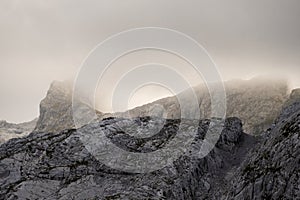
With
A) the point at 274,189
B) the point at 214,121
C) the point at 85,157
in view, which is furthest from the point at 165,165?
the point at 274,189

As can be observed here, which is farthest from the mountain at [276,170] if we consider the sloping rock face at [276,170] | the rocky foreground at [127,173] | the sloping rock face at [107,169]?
the sloping rock face at [107,169]

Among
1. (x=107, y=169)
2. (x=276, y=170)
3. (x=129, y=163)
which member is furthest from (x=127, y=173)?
(x=276, y=170)

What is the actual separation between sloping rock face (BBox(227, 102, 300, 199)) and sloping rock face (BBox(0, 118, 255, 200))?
14.5m

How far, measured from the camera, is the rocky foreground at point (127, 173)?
176 feet

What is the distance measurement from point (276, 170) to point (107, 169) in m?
34.5

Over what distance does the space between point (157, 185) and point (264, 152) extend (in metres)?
21.4

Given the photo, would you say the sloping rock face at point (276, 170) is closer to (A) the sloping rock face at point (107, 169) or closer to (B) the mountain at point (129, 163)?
(B) the mountain at point (129, 163)

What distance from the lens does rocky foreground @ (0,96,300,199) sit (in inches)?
Answer: 2114

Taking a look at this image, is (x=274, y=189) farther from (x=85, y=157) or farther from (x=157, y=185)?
(x=85, y=157)

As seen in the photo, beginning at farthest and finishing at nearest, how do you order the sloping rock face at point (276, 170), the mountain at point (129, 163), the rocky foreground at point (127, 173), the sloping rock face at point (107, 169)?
the sloping rock face at point (107, 169)
the mountain at point (129, 163)
the rocky foreground at point (127, 173)
the sloping rock face at point (276, 170)

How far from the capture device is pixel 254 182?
38094 millimetres

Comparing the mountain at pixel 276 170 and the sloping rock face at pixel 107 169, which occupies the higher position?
the sloping rock face at pixel 107 169

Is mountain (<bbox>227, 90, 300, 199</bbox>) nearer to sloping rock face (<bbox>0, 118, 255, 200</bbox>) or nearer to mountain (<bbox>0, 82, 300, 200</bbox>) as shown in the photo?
mountain (<bbox>0, 82, 300, 200</bbox>)

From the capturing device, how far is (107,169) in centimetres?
6488
